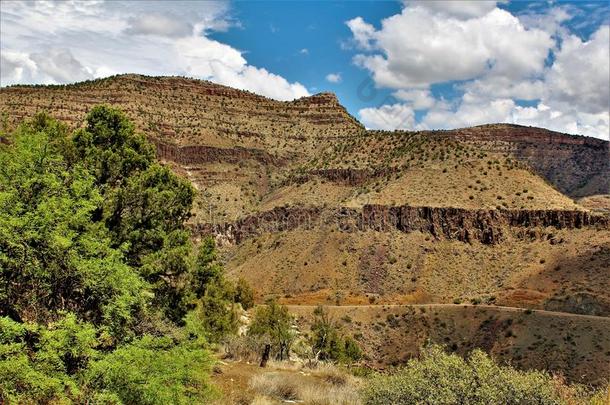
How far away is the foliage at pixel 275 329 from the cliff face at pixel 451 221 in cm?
3687

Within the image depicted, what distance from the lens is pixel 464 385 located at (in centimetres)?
1391

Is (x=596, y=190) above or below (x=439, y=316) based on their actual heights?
above

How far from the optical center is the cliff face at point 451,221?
72119 millimetres

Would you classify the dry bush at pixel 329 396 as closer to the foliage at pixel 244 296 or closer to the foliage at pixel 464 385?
the foliage at pixel 464 385

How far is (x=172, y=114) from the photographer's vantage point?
406 ft

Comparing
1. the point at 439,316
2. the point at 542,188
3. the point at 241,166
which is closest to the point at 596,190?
the point at 542,188

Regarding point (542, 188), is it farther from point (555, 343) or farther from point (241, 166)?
point (241, 166)

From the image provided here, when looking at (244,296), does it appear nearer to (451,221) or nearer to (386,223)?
(386,223)

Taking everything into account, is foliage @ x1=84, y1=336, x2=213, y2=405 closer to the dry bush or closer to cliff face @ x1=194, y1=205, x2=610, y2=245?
the dry bush

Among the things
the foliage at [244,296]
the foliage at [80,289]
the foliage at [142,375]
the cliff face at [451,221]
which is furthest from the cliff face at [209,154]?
the foliage at [142,375]

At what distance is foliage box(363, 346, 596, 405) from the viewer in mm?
13375

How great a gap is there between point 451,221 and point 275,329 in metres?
44.2

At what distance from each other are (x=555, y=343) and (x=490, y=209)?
30.4m

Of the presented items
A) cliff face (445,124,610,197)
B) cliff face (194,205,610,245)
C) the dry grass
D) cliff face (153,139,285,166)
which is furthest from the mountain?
the dry grass
